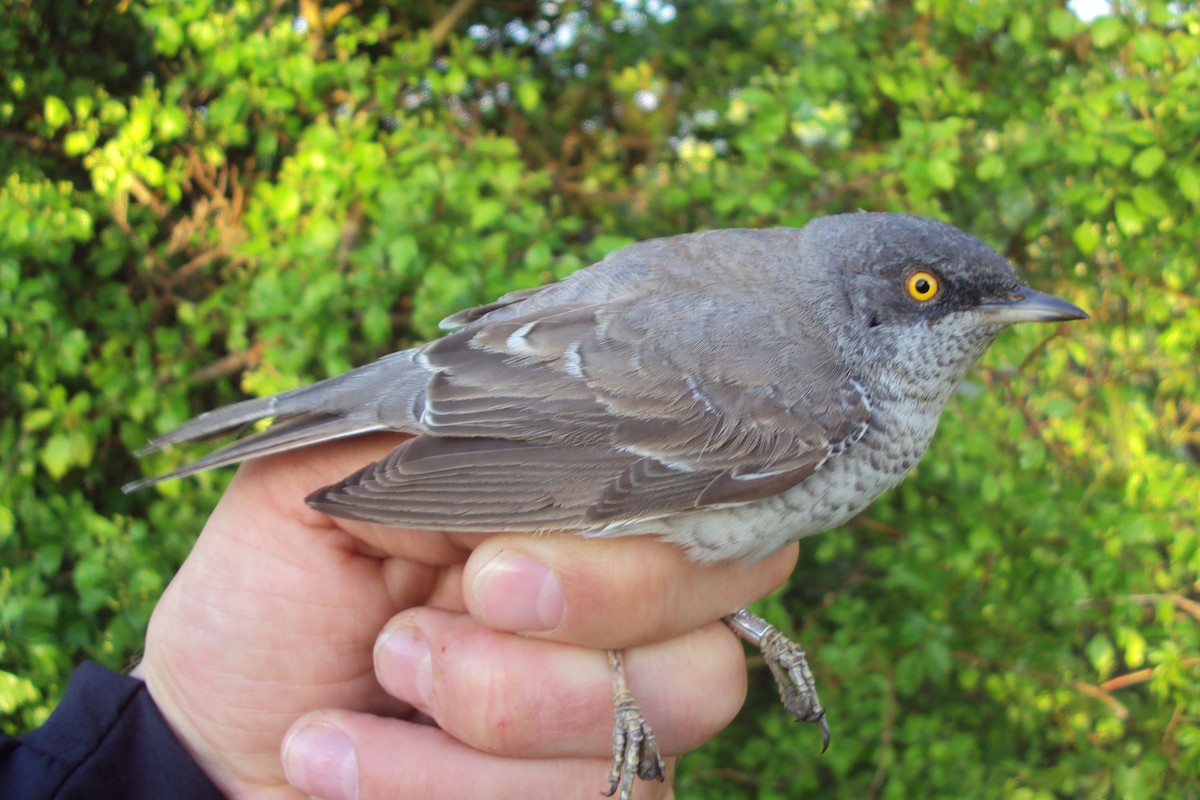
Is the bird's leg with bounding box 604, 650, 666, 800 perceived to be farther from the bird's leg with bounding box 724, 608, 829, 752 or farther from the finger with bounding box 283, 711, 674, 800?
the bird's leg with bounding box 724, 608, 829, 752

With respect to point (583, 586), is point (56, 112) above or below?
above

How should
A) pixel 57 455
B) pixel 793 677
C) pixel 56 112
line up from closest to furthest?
1. pixel 793 677
2. pixel 57 455
3. pixel 56 112

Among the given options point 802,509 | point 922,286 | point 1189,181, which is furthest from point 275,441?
point 1189,181

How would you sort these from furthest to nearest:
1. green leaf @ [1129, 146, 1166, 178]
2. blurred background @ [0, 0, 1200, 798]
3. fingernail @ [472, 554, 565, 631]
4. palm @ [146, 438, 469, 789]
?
blurred background @ [0, 0, 1200, 798] < green leaf @ [1129, 146, 1166, 178] < palm @ [146, 438, 469, 789] < fingernail @ [472, 554, 565, 631]

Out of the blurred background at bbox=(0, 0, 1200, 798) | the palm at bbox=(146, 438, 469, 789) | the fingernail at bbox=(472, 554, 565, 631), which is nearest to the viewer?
the fingernail at bbox=(472, 554, 565, 631)

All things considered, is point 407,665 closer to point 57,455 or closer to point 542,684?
point 542,684

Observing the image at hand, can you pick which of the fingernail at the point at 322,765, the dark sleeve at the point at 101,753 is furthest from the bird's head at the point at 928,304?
Answer: the dark sleeve at the point at 101,753

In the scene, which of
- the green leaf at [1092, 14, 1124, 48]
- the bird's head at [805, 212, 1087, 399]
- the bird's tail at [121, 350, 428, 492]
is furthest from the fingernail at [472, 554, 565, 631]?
the green leaf at [1092, 14, 1124, 48]
